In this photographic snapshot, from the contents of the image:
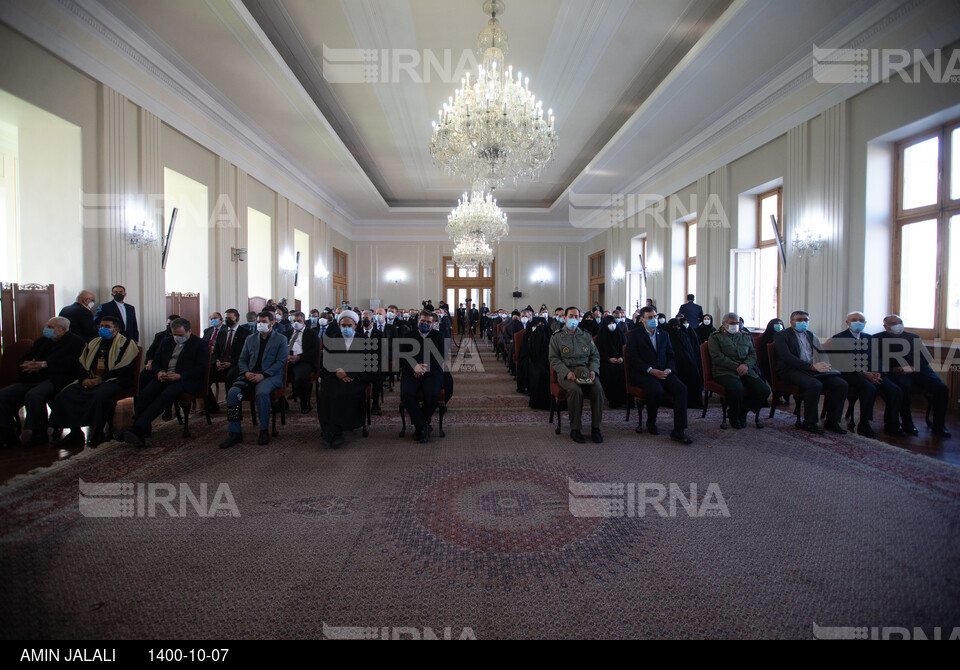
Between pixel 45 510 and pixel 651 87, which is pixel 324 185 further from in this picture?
pixel 45 510

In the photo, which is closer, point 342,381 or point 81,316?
point 342,381

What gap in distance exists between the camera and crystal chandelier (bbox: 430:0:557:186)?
5.84 meters

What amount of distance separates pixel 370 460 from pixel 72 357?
10.5 ft

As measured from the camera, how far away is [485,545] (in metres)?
2.48

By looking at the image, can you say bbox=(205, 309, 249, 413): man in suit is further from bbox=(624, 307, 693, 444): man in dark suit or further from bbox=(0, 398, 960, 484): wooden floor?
bbox=(624, 307, 693, 444): man in dark suit

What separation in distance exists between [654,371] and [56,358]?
5901 millimetres

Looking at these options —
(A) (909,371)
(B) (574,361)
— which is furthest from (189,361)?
(A) (909,371)

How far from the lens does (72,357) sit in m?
4.41

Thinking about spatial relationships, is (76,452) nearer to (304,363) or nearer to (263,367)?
(263,367)

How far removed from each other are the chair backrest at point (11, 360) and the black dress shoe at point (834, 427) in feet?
27.6

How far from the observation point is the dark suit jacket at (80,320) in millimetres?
5094

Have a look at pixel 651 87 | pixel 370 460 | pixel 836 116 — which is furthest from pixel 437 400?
pixel 651 87

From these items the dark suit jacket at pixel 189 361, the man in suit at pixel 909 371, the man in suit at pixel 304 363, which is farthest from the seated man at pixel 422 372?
the man in suit at pixel 909 371

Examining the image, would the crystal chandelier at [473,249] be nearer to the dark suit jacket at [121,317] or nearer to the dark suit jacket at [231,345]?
the dark suit jacket at [231,345]
